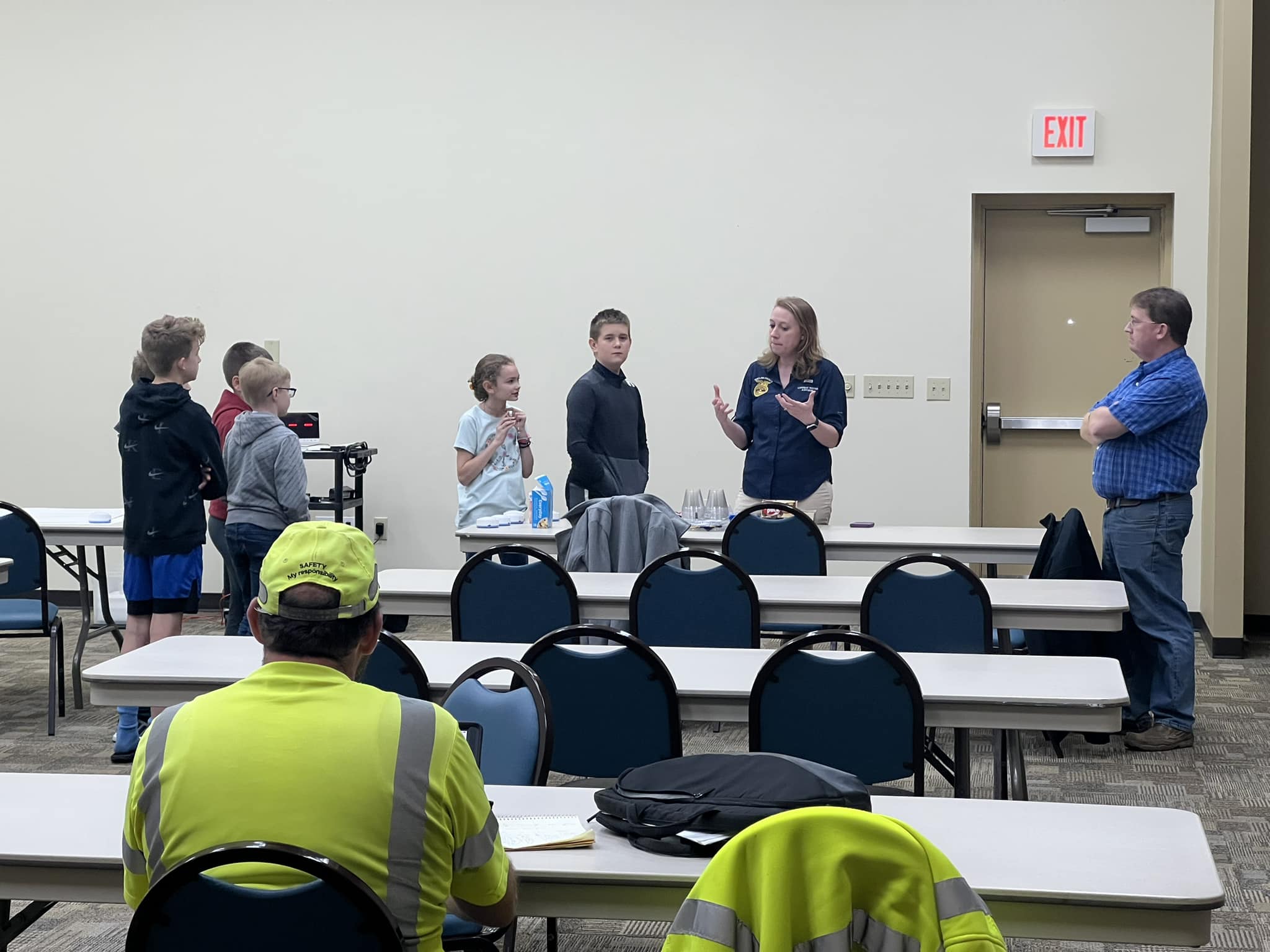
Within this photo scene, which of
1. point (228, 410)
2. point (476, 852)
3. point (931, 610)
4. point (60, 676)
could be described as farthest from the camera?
point (228, 410)

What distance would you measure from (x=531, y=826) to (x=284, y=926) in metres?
0.58

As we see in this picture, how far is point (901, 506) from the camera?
714cm

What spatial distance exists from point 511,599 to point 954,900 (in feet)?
9.35

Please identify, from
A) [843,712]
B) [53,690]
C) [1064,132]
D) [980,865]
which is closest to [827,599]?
[843,712]

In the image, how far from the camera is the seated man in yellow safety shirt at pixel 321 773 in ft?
5.28

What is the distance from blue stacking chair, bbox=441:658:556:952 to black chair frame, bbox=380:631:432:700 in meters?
0.34

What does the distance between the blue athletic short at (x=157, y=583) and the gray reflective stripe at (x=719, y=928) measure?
3362 mm

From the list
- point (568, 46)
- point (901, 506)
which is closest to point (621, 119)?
point (568, 46)

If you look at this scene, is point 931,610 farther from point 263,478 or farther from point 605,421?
point 263,478

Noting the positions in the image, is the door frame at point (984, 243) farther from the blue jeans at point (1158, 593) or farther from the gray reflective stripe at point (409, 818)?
the gray reflective stripe at point (409, 818)

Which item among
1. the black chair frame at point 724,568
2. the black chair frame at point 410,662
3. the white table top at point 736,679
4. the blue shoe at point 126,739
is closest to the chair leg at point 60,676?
the blue shoe at point 126,739

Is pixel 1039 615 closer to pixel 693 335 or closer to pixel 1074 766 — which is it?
pixel 1074 766

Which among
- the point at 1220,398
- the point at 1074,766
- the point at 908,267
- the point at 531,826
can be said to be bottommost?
the point at 1074,766

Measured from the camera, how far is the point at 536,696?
97.2 inches
